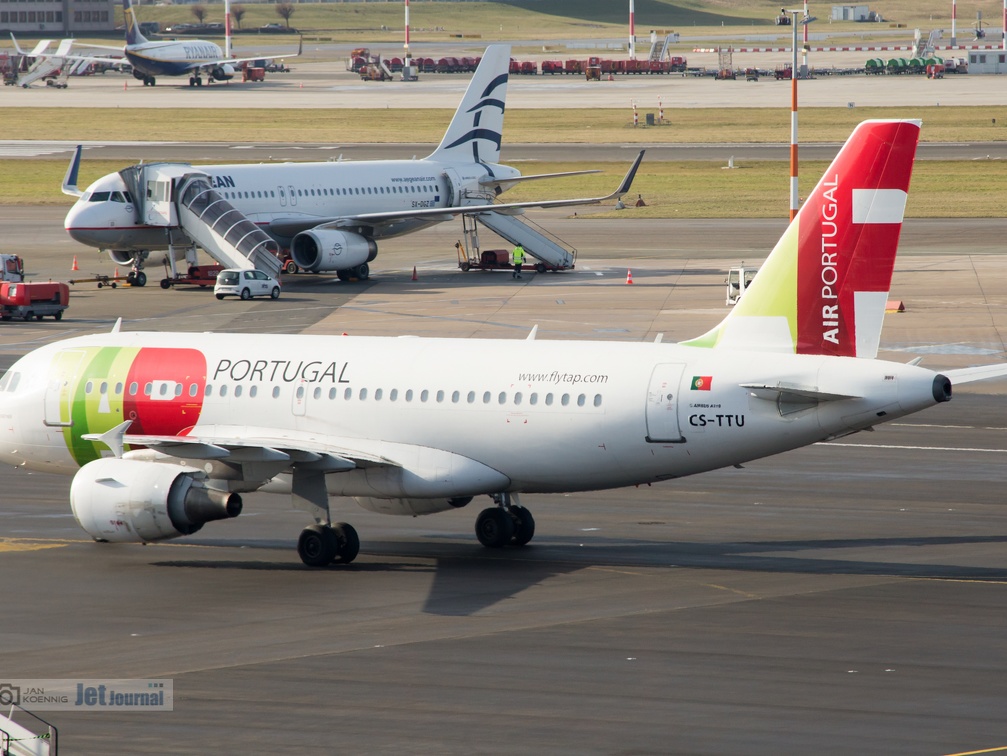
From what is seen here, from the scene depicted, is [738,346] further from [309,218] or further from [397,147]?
[397,147]

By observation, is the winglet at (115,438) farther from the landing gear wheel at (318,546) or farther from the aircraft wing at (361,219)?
the aircraft wing at (361,219)

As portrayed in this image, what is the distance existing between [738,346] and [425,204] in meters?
55.6

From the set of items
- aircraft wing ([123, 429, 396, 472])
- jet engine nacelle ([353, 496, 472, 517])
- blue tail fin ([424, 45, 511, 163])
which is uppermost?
blue tail fin ([424, 45, 511, 163])

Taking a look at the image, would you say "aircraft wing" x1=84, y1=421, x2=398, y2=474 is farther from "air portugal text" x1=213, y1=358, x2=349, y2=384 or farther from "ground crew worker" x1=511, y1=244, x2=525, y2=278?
"ground crew worker" x1=511, y1=244, x2=525, y2=278

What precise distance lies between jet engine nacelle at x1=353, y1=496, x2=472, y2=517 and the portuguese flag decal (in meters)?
5.33

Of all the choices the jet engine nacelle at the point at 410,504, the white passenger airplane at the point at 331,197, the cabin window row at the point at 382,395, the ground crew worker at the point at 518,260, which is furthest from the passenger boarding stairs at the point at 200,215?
the jet engine nacelle at the point at 410,504

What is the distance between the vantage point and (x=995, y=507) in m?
37.5

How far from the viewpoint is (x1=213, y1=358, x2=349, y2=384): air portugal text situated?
3356 centimetres

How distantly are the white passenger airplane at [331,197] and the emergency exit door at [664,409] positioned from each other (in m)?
43.5

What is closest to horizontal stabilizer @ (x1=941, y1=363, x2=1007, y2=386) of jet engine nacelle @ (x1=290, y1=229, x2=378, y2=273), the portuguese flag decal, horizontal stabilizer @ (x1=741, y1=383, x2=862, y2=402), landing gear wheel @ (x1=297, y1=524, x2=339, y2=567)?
horizontal stabilizer @ (x1=741, y1=383, x2=862, y2=402)

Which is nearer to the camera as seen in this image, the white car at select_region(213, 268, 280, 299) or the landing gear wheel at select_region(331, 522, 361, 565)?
the landing gear wheel at select_region(331, 522, 361, 565)

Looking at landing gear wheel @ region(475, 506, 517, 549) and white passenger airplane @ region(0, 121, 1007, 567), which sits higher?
white passenger airplane @ region(0, 121, 1007, 567)

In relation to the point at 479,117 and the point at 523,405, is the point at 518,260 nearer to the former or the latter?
the point at 479,117

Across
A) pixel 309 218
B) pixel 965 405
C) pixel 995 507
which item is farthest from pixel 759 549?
pixel 309 218
